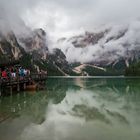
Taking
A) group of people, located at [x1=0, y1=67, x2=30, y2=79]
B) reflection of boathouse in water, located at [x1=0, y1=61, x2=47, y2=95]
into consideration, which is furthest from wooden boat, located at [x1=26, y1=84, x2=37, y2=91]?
group of people, located at [x1=0, y1=67, x2=30, y2=79]

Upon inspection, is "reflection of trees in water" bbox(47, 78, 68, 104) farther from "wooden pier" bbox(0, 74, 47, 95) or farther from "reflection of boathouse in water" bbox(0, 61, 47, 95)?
"reflection of boathouse in water" bbox(0, 61, 47, 95)

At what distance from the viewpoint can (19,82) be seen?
54.2 metres

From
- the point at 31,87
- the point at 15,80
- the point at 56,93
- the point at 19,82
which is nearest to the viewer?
the point at 15,80

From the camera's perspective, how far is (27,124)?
71.7 ft

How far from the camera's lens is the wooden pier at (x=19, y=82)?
157 ft

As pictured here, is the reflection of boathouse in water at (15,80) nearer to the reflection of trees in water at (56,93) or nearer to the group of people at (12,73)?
the group of people at (12,73)

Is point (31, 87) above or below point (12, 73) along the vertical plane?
below

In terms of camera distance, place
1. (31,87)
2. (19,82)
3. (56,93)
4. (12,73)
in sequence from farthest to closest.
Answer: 1. (31,87)
2. (56,93)
3. (19,82)
4. (12,73)

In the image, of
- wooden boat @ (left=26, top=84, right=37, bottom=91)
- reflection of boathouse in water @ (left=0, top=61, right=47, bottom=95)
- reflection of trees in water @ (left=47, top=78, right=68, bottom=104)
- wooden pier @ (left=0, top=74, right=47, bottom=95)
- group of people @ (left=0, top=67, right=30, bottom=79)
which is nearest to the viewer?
reflection of trees in water @ (left=47, top=78, right=68, bottom=104)

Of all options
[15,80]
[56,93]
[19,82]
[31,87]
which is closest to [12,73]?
[15,80]

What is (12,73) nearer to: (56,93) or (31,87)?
(31,87)

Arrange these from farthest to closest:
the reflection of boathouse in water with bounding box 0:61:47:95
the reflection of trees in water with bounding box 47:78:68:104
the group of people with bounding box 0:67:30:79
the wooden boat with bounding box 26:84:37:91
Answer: the wooden boat with bounding box 26:84:37:91
the group of people with bounding box 0:67:30:79
the reflection of boathouse in water with bounding box 0:61:47:95
the reflection of trees in water with bounding box 47:78:68:104

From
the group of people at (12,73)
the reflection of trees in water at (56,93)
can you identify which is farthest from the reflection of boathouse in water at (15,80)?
the reflection of trees in water at (56,93)

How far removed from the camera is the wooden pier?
47794 mm
